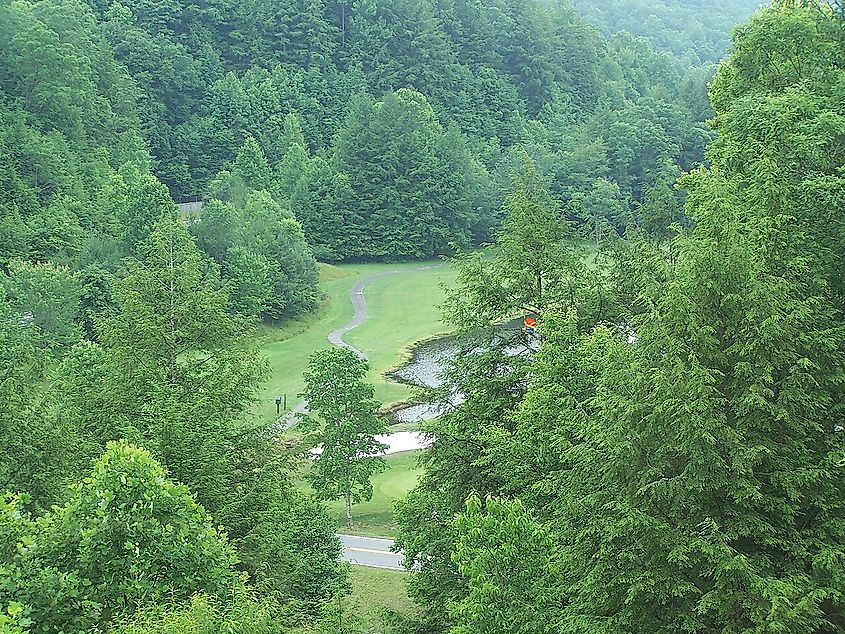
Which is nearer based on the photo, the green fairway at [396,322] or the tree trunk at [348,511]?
the tree trunk at [348,511]

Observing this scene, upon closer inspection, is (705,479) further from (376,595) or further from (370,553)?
(370,553)

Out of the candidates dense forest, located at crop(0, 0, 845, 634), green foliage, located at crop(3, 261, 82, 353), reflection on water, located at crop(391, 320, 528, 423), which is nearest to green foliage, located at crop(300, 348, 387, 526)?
dense forest, located at crop(0, 0, 845, 634)

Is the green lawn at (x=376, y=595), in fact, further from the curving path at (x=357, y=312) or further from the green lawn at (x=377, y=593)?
the curving path at (x=357, y=312)

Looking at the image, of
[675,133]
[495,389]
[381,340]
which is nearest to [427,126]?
[675,133]

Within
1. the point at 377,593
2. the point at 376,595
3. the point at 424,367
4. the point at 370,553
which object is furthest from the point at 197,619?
the point at 424,367

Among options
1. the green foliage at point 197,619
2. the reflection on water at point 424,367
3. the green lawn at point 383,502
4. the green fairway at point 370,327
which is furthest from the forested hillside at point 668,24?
the green foliage at point 197,619

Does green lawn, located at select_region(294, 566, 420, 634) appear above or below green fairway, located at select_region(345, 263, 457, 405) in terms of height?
below

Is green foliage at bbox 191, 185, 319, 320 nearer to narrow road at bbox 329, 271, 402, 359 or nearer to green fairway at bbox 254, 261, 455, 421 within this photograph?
green fairway at bbox 254, 261, 455, 421

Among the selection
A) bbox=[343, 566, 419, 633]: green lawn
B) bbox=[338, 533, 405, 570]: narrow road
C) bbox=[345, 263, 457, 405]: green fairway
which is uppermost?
bbox=[345, 263, 457, 405]: green fairway
